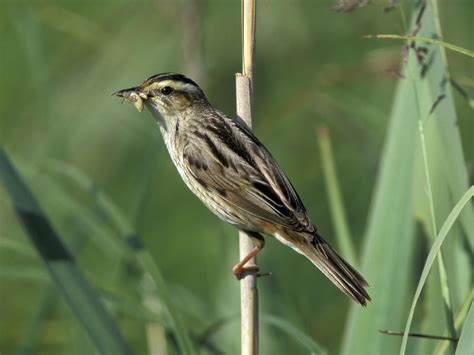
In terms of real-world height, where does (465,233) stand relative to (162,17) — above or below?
below

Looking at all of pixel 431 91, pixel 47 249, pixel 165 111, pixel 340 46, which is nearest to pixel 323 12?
pixel 340 46

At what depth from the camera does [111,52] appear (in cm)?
634

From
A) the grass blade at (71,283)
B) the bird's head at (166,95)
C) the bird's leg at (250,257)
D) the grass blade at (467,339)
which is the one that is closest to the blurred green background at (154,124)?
the bird's head at (166,95)

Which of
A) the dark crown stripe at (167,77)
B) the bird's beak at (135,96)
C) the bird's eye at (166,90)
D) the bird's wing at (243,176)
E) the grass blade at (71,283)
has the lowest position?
the grass blade at (71,283)

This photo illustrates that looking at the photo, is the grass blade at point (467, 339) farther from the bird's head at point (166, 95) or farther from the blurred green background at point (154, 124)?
the blurred green background at point (154, 124)

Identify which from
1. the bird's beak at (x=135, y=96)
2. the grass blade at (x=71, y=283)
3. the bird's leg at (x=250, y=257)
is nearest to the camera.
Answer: the grass blade at (x=71, y=283)

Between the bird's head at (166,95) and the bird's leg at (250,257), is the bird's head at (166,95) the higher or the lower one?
the higher one

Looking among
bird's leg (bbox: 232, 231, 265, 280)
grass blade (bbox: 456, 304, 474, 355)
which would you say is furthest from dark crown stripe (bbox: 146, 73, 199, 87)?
grass blade (bbox: 456, 304, 474, 355)

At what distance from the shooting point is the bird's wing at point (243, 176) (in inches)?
125

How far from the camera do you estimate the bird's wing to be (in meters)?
3.19

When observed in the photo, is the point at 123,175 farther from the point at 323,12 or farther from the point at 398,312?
the point at 398,312

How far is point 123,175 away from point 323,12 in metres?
2.17

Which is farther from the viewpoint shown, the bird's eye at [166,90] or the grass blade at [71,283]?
the bird's eye at [166,90]

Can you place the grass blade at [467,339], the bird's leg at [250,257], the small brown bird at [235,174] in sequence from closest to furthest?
the grass blade at [467,339], the bird's leg at [250,257], the small brown bird at [235,174]
